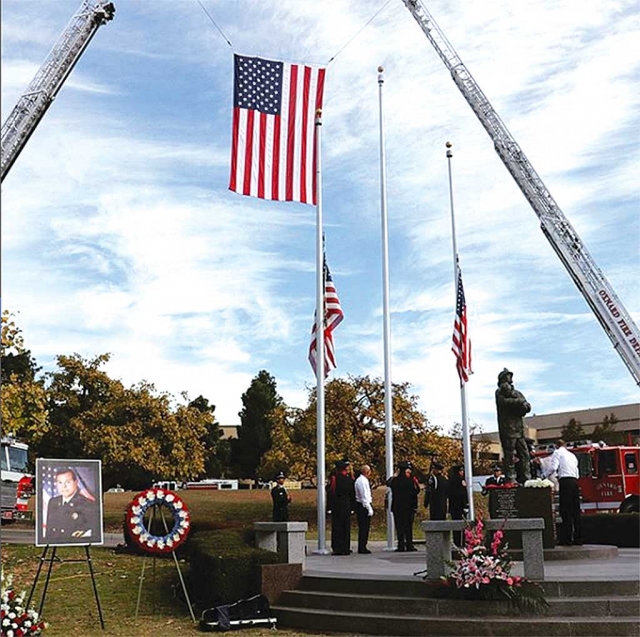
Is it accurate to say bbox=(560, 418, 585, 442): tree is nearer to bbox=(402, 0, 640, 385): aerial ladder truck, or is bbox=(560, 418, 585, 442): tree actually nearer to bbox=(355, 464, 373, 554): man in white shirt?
bbox=(402, 0, 640, 385): aerial ladder truck

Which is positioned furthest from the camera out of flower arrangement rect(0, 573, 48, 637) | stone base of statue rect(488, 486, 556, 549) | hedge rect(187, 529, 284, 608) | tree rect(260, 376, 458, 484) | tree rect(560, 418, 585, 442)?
tree rect(560, 418, 585, 442)

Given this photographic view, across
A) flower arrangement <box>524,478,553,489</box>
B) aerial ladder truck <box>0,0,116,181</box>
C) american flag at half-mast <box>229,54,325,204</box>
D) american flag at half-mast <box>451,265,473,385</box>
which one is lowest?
flower arrangement <box>524,478,553,489</box>

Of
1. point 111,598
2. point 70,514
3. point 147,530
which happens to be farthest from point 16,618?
point 111,598

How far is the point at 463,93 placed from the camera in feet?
122

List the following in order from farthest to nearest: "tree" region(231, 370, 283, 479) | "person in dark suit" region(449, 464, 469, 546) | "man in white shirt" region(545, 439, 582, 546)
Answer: "tree" region(231, 370, 283, 479) < "person in dark suit" region(449, 464, 469, 546) < "man in white shirt" region(545, 439, 582, 546)

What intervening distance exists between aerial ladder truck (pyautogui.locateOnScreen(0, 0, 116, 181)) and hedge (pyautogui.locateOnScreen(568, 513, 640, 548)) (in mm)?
24255

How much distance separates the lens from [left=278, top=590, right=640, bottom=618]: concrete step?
37.8 feet

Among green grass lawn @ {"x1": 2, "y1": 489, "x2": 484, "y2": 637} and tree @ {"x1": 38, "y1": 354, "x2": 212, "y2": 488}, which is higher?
tree @ {"x1": 38, "y1": 354, "x2": 212, "y2": 488}

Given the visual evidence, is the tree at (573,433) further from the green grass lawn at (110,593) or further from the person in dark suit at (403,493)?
the green grass lawn at (110,593)

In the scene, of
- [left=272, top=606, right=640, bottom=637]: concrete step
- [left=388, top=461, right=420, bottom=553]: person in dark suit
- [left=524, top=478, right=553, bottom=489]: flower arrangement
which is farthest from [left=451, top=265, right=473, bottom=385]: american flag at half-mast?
[left=272, top=606, right=640, bottom=637]: concrete step

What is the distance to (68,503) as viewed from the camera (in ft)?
43.2

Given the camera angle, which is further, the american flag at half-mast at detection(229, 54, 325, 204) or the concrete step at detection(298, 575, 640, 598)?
the american flag at half-mast at detection(229, 54, 325, 204)

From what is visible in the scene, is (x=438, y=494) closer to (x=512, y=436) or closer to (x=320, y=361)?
(x=512, y=436)

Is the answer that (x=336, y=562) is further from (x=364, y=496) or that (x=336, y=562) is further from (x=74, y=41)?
(x=74, y=41)
